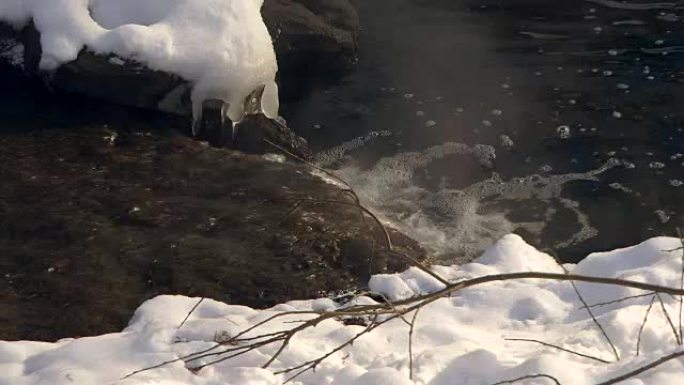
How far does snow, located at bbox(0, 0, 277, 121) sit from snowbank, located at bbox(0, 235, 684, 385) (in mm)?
2493

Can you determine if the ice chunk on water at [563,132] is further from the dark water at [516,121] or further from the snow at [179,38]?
the snow at [179,38]

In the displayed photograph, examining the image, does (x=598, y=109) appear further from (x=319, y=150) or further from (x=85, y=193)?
(x=85, y=193)

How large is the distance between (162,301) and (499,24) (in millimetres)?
5569

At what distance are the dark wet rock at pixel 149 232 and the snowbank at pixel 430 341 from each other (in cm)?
34

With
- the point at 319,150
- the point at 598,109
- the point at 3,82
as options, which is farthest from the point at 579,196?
the point at 3,82

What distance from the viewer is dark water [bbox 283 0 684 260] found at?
543cm

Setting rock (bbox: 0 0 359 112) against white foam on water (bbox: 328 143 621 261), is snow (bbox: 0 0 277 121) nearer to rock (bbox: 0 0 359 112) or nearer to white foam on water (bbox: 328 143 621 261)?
rock (bbox: 0 0 359 112)

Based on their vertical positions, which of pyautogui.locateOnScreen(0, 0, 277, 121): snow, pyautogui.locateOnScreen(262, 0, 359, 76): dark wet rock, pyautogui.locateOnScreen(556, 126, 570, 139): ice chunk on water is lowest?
pyautogui.locateOnScreen(556, 126, 570, 139): ice chunk on water

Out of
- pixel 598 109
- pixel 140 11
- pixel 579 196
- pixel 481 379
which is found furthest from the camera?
pixel 598 109

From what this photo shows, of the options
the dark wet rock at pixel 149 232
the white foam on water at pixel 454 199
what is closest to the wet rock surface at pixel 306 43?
the white foam on water at pixel 454 199

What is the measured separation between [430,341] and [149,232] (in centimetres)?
197

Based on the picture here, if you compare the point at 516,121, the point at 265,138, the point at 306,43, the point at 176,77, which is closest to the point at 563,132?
the point at 516,121

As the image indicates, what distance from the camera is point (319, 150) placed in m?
6.25

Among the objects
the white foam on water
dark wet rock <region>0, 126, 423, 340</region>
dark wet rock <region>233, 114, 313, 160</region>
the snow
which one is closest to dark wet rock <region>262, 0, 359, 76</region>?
the snow
